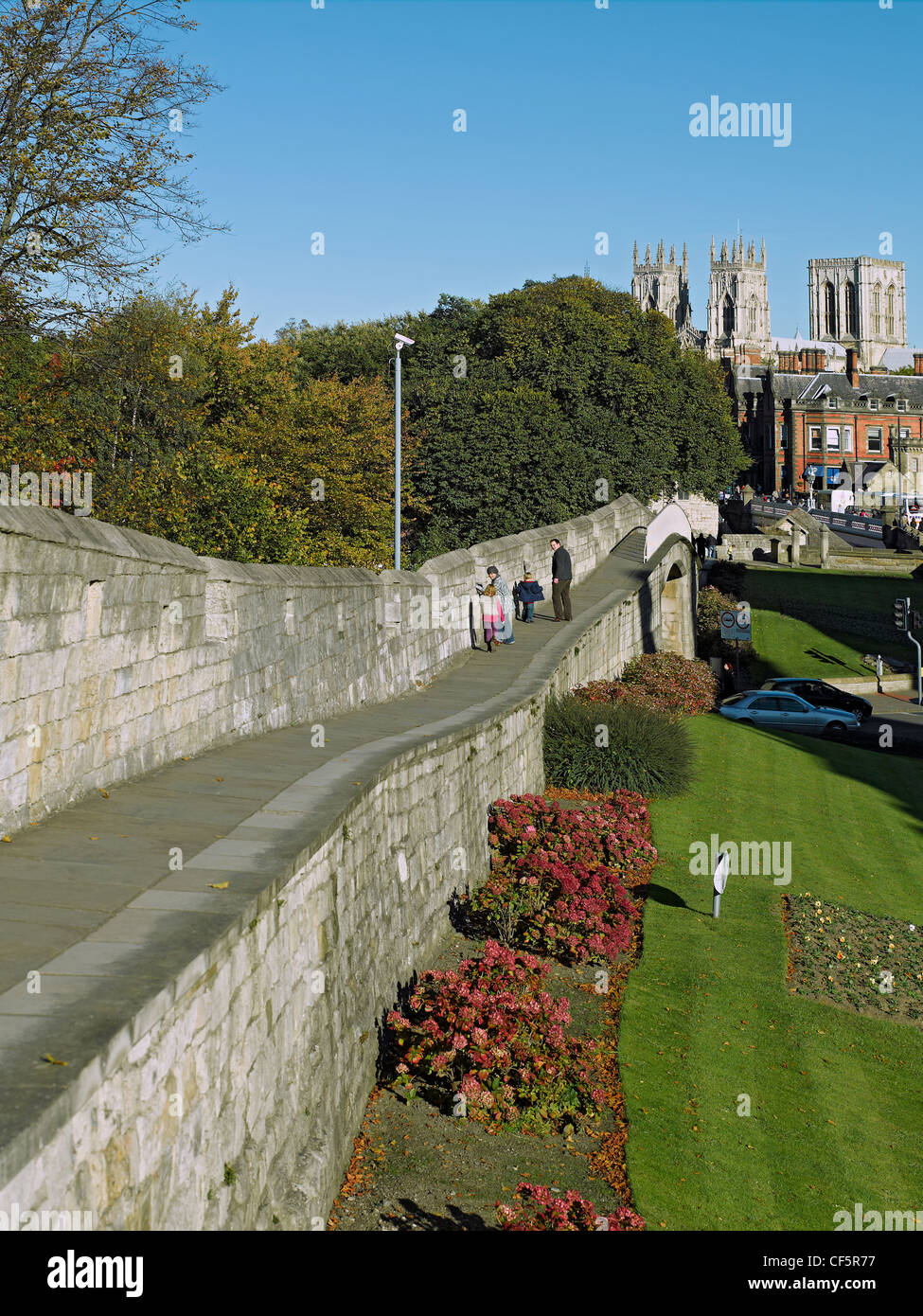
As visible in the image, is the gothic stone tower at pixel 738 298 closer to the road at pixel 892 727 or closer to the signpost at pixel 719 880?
the road at pixel 892 727

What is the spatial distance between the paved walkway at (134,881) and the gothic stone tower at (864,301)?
18780 centimetres

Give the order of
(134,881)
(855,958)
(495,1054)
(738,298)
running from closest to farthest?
1. (134,881)
2. (495,1054)
3. (855,958)
4. (738,298)

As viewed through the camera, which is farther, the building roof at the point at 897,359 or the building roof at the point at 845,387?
the building roof at the point at 897,359

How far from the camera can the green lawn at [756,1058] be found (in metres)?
9.38

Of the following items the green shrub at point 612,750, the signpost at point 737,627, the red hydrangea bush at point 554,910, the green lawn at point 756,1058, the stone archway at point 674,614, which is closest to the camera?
the green lawn at point 756,1058

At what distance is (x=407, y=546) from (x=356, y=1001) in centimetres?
3839

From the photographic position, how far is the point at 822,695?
3409 cm

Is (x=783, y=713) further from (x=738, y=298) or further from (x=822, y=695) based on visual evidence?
(x=738, y=298)

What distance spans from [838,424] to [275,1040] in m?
108

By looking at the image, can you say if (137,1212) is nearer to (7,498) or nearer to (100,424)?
(7,498)

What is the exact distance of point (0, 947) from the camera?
17.3 ft

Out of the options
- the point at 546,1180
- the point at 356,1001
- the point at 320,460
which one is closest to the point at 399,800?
the point at 356,1001

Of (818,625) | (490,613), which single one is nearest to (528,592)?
(490,613)

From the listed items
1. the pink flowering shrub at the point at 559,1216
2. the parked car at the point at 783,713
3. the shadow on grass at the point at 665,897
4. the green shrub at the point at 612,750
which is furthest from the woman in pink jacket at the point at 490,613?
the pink flowering shrub at the point at 559,1216
